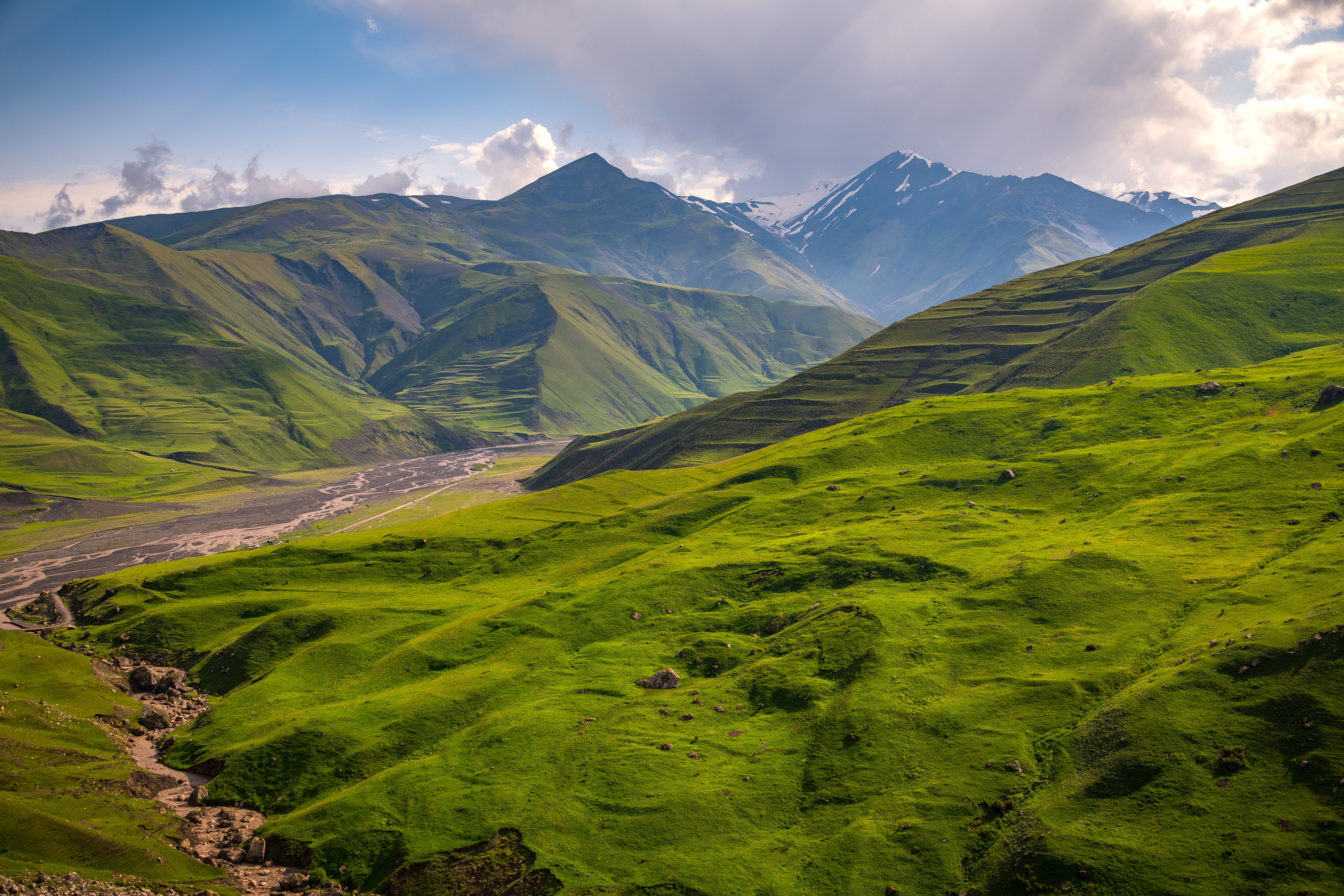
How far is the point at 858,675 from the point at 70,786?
234 feet

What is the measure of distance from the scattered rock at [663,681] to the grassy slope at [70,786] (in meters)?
39.9

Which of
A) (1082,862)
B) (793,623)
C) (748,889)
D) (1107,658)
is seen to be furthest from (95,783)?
(1107,658)

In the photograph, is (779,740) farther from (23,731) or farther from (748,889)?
(23,731)

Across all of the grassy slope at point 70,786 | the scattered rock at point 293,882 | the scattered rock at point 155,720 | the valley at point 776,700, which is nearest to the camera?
the valley at point 776,700

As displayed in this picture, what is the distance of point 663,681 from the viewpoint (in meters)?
80.9

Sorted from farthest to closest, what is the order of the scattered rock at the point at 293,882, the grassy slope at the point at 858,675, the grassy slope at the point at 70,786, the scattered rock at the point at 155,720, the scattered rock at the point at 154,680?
the scattered rock at the point at 154,680 → the scattered rock at the point at 155,720 → the scattered rock at the point at 293,882 → the grassy slope at the point at 70,786 → the grassy slope at the point at 858,675

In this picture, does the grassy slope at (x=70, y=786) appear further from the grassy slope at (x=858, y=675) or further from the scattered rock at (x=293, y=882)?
the grassy slope at (x=858, y=675)

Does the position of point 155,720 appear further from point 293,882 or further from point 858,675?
point 858,675

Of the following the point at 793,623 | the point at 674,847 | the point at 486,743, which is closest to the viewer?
the point at 674,847

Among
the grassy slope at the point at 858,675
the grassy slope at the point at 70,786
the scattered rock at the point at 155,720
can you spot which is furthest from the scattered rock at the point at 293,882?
the scattered rock at the point at 155,720

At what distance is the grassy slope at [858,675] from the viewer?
52.2 metres

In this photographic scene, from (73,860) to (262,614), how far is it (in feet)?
215

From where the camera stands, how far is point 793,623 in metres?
87.1

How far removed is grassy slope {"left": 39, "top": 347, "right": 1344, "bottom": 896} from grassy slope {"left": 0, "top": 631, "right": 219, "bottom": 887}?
27.3 feet
